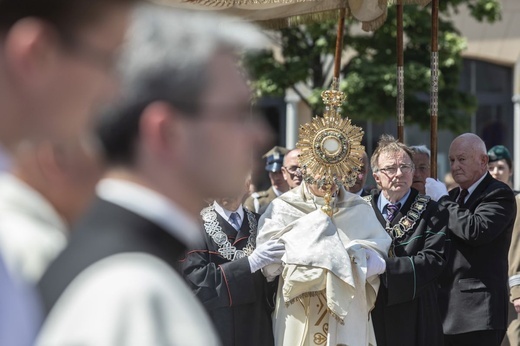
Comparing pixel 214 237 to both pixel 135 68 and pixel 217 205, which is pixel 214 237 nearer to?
pixel 217 205

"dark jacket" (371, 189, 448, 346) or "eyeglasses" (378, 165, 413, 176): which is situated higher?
"eyeglasses" (378, 165, 413, 176)

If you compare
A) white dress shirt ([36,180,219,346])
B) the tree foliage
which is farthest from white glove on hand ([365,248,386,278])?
the tree foliage

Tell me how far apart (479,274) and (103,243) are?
4.81 metres

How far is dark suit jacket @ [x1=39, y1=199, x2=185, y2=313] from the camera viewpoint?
1483 millimetres

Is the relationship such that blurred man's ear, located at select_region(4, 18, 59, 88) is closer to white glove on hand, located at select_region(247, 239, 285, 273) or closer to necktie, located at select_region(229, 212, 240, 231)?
white glove on hand, located at select_region(247, 239, 285, 273)

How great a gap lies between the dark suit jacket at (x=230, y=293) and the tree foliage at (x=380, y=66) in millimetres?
6922

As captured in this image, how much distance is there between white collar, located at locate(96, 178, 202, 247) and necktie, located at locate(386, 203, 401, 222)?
4.25 m

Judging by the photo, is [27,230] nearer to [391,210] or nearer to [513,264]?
[391,210]

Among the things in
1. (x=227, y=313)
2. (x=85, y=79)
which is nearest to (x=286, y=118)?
(x=227, y=313)

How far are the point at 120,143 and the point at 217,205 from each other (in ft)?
12.9

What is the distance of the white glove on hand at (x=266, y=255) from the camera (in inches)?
210

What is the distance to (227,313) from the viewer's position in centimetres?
542

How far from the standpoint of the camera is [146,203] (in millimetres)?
1585

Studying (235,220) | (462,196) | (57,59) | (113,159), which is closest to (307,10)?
(462,196)
